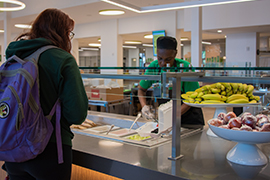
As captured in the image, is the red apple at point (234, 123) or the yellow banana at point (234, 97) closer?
the red apple at point (234, 123)

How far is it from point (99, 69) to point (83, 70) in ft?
0.64

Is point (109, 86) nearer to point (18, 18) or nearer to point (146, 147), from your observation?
point (146, 147)

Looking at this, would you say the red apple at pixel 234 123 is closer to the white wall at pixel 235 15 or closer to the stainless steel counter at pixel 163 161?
the stainless steel counter at pixel 163 161

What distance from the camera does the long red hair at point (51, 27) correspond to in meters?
1.43

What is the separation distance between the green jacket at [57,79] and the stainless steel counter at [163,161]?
0.34 m

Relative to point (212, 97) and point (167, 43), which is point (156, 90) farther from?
point (167, 43)

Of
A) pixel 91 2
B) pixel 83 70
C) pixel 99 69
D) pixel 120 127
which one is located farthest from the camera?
pixel 91 2

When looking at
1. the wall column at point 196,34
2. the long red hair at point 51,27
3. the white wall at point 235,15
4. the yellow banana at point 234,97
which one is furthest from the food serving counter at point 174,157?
the white wall at point 235,15

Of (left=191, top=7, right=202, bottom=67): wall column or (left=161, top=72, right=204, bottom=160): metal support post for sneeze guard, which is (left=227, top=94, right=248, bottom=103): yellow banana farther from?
(left=191, top=7, right=202, bottom=67): wall column

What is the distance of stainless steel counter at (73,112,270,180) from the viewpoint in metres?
1.28

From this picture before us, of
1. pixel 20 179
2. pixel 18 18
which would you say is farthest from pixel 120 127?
pixel 18 18

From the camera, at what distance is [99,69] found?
197cm

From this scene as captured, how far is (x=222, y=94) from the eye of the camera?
158cm

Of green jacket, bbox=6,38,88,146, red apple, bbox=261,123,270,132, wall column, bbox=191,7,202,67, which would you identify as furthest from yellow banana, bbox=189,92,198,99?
wall column, bbox=191,7,202,67
